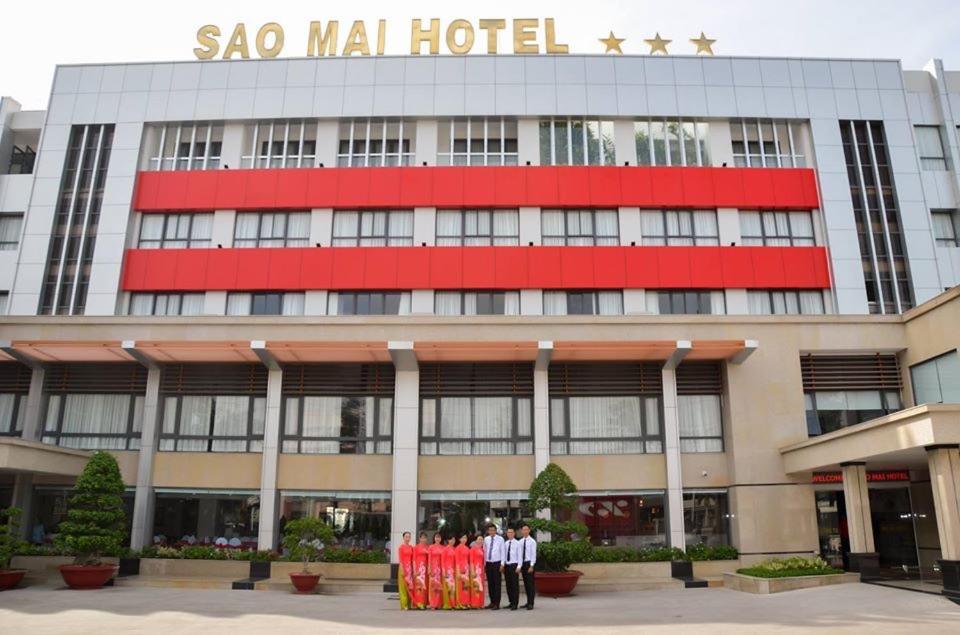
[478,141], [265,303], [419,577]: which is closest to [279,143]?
[265,303]

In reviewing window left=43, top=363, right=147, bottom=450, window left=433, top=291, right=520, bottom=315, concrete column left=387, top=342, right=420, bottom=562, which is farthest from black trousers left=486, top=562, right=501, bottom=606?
window left=43, top=363, right=147, bottom=450

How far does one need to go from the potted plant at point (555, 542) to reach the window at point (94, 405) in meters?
14.9

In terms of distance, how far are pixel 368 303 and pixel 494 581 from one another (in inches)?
547

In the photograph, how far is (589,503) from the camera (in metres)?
25.8

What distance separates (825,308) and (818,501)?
25.5ft

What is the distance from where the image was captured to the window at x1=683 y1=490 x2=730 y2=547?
2538 centimetres

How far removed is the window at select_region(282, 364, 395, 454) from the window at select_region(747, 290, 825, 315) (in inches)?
550

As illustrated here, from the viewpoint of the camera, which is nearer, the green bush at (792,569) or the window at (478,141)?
the green bush at (792,569)

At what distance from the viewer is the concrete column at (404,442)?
24.6 m

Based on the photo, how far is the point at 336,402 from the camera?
2680 cm

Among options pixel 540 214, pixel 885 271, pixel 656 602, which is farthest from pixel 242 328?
pixel 885 271

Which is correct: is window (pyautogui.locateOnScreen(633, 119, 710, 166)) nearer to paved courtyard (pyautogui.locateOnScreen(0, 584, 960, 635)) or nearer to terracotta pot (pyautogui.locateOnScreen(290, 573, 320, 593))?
paved courtyard (pyautogui.locateOnScreen(0, 584, 960, 635))

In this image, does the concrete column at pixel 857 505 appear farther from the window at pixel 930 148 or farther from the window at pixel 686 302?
the window at pixel 930 148

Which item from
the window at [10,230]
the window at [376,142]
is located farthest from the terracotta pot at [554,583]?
the window at [10,230]
